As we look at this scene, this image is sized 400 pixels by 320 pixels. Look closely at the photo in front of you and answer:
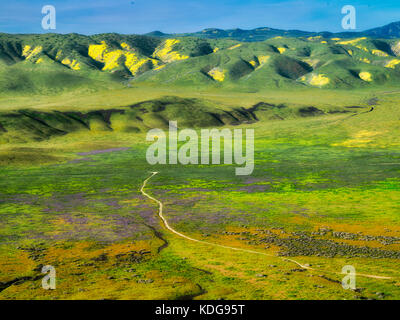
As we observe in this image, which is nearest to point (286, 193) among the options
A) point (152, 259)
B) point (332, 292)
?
point (152, 259)

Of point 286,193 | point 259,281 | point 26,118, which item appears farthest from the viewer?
point 26,118

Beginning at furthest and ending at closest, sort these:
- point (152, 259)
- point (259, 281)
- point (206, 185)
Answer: point (206, 185), point (152, 259), point (259, 281)

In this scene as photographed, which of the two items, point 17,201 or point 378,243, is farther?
point 17,201
